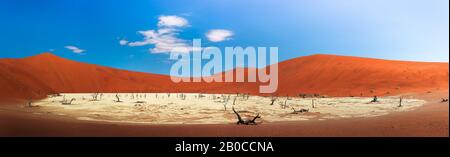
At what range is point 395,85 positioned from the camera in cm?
3256

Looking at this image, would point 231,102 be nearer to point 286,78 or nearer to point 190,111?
point 190,111

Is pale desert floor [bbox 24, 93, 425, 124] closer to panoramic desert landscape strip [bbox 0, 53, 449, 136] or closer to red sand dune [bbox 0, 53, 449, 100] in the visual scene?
panoramic desert landscape strip [bbox 0, 53, 449, 136]

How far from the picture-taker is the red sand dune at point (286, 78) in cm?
2812

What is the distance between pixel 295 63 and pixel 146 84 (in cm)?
2074

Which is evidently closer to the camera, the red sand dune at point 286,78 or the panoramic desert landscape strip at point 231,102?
the panoramic desert landscape strip at point 231,102

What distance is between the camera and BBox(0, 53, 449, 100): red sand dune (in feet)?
92.2

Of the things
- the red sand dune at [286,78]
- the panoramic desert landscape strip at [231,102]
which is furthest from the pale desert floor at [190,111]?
the red sand dune at [286,78]

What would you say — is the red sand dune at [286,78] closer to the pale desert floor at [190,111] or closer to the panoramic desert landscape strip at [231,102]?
the panoramic desert landscape strip at [231,102]

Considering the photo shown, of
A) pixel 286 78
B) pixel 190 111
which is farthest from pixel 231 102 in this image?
pixel 286 78

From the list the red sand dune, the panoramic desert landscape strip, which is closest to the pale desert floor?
the panoramic desert landscape strip

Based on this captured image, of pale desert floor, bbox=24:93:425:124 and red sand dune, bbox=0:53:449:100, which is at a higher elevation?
red sand dune, bbox=0:53:449:100

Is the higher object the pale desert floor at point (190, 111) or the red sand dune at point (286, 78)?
the red sand dune at point (286, 78)
